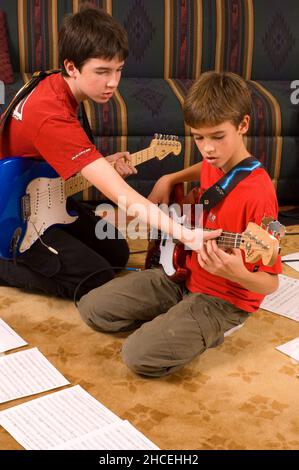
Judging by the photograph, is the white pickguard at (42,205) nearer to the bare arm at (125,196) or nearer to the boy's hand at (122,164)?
the boy's hand at (122,164)

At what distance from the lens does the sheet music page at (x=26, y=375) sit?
4.55 feet

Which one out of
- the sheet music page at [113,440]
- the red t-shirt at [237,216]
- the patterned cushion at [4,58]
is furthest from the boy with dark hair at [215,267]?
the patterned cushion at [4,58]

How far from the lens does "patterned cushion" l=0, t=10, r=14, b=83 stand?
2580 mm

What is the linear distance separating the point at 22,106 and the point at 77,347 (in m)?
0.69

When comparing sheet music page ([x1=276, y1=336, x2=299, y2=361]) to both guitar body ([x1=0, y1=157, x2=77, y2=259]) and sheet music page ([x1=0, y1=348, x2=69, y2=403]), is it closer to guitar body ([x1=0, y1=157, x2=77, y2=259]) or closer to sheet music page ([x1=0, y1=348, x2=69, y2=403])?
sheet music page ([x1=0, y1=348, x2=69, y2=403])

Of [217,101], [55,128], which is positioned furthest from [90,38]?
[217,101]

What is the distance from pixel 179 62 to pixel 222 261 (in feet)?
5.84

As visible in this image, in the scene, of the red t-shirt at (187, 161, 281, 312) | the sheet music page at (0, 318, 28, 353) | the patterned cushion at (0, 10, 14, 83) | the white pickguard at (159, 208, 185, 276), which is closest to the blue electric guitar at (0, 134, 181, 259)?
the sheet music page at (0, 318, 28, 353)

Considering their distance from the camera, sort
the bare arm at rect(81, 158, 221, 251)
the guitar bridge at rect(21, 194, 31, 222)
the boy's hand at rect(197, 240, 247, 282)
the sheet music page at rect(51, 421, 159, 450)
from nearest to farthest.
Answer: the sheet music page at rect(51, 421, 159, 450)
the boy's hand at rect(197, 240, 247, 282)
the bare arm at rect(81, 158, 221, 251)
the guitar bridge at rect(21, 194, 31, 222)

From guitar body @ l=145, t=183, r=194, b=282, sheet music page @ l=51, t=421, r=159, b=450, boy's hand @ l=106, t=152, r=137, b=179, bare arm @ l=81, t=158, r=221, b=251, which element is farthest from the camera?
boy's hand @ l=106, t=152, r=137, b=179

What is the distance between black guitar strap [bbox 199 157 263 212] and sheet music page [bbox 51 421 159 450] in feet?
1.96

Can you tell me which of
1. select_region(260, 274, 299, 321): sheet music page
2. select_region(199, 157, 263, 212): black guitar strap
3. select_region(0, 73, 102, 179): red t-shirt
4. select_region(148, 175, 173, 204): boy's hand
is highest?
select_region(0, 73, 102, 179): red t-shirt

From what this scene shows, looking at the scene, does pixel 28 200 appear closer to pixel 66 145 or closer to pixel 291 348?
pixel 66 145
